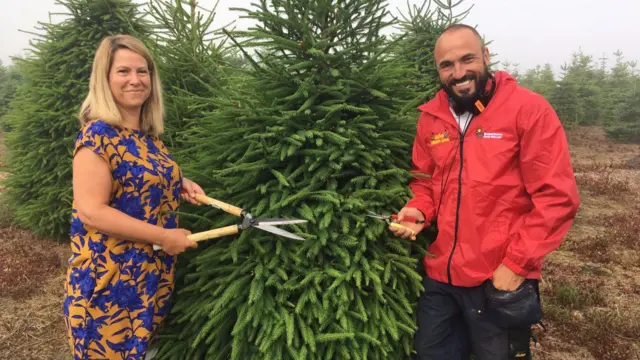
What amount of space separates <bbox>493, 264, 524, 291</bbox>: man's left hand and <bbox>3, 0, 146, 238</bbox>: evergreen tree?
5909mm

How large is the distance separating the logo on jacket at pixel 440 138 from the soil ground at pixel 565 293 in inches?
125

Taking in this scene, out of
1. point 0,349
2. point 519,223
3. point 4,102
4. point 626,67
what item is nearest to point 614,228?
point 519,223

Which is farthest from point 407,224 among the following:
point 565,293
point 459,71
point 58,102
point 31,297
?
point 58,102

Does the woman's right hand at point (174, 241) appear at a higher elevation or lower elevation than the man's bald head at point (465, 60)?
lower

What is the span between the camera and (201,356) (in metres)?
→ 2.58

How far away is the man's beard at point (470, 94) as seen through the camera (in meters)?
2.21

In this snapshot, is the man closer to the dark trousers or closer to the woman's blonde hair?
the dark trousers

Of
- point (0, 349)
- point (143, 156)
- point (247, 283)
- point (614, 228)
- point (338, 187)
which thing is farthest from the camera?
point (614, 228)

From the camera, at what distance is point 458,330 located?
8.51ft

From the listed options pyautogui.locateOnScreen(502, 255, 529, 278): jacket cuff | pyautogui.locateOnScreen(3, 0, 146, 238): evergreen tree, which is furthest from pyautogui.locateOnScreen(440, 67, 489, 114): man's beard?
pyautogui.locateOnScreen(3, 0, 146, 238): evergreen tree

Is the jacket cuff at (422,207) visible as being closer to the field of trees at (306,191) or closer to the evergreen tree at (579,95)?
the field of trees at (306,191)

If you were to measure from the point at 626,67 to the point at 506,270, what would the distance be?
31373 millimetres

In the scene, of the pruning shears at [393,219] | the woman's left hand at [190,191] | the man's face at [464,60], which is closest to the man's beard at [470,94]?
the man's face at [464,60]

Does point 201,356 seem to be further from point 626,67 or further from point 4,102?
point 626,67
